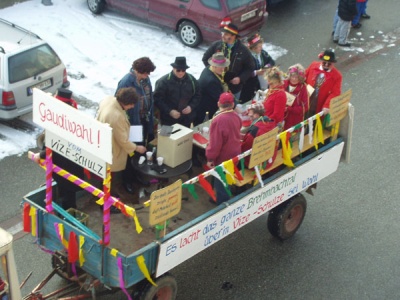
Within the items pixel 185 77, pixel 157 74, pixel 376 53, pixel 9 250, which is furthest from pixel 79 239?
pixel 376 53

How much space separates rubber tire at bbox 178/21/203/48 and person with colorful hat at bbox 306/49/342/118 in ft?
17.8

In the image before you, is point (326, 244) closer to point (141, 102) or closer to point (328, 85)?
point (328, 85)

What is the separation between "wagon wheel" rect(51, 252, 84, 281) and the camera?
7.25 m

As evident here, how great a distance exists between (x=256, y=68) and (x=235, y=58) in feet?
1.73

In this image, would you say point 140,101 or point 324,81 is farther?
point 324,81

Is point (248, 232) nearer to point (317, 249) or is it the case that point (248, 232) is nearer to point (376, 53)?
point (317, 249)

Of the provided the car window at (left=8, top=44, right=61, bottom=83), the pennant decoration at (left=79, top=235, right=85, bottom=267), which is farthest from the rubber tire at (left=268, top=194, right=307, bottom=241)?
the car window at (left=8, top=44, right=61, bottom=83)

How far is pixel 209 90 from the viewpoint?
353 inches

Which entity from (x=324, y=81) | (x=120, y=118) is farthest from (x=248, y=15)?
(x=120, y=118)

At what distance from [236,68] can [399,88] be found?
5.20m

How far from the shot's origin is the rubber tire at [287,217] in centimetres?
858

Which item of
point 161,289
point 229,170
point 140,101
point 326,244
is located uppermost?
point 140,101

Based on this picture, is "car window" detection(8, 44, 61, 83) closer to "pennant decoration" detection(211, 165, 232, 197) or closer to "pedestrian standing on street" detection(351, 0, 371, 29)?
"pennant decoration" detection(211, 165, 232, 197)

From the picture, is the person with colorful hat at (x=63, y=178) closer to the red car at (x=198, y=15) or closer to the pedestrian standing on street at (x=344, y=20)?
the red car at (x=198, y=15)
